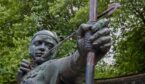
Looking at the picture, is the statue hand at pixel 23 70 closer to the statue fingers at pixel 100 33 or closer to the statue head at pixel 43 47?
the statue head at pixel 43 47

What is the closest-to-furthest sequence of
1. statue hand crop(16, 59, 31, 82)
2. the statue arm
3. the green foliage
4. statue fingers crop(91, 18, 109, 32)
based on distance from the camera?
statue fingers crop(91, 18, 109, 32), the statue arm, statue hand crop(16, 59, 31, 82), the green foliage

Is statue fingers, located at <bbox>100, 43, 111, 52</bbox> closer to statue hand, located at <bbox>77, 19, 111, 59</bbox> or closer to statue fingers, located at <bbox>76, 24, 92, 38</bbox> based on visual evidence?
statue hand, located at <bbox>77, 19, 111, 59</bbox>

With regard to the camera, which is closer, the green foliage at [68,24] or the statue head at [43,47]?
the statue head at [43,47]

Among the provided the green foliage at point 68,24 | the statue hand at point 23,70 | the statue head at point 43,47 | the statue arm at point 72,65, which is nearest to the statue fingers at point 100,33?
the statue arm at point 72,65

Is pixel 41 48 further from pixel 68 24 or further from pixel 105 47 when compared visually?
pixel 68 24

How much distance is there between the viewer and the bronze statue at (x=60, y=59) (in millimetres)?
2697

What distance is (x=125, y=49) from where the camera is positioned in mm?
13859

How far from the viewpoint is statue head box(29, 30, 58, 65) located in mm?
3637

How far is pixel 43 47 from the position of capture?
365cm

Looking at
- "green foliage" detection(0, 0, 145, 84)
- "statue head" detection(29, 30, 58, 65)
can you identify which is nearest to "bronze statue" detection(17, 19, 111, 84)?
"statue head" detection(29, 30, 58, 65)

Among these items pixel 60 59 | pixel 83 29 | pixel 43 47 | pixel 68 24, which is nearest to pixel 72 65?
pixel 60 59

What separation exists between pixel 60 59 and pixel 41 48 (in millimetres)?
366

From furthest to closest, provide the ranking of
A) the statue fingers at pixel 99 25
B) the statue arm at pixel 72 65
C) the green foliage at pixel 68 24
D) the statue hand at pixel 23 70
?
1. the green foliage at pixel 68 24
2. the statue hand at pixel 23 70
3. the statue arm at pixel 72 65
4. the statue fingers at pixel 99 25

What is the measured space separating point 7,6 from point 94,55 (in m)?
12.8
